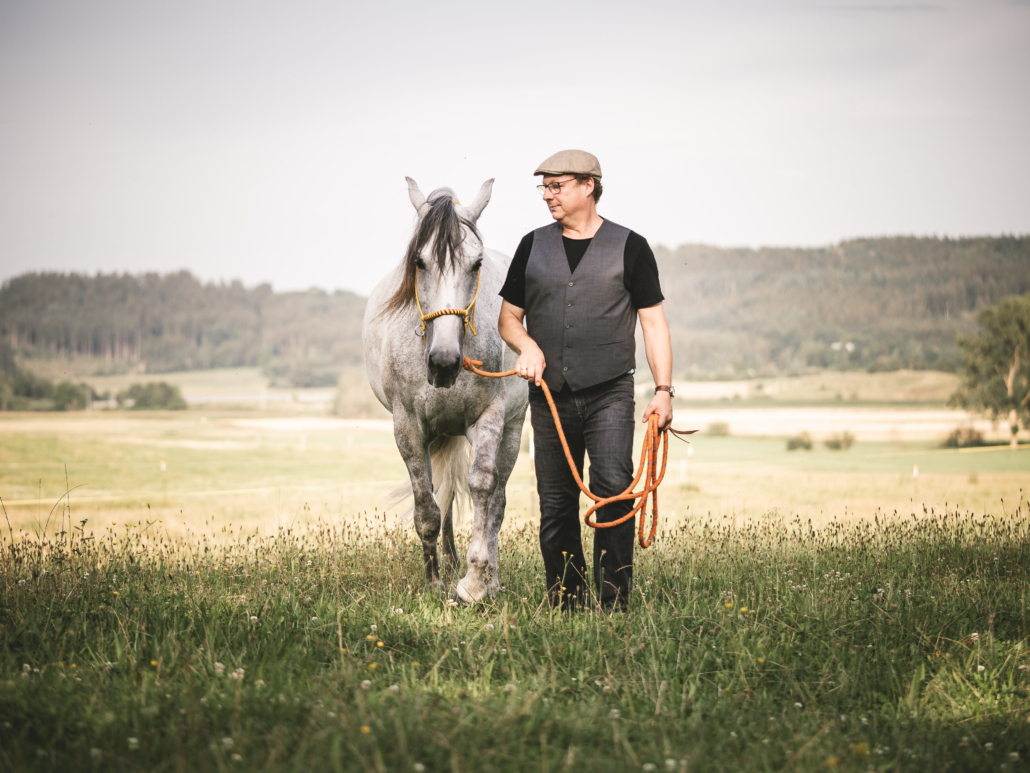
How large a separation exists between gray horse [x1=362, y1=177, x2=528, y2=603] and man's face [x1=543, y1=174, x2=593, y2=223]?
60 centimetres

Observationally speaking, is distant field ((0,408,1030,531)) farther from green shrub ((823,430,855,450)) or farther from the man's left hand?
the man's left hand

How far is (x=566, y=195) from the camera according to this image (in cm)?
423

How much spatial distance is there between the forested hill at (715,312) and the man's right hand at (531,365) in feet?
289

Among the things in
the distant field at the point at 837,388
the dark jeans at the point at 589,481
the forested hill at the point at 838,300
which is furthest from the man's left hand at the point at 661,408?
the forested hill at the point at 838,300

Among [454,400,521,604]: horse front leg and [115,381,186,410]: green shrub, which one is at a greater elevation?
[454,400,521,604]: horse front leg

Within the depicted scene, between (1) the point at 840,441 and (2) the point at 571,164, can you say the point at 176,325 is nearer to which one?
(1) the point at 840,441

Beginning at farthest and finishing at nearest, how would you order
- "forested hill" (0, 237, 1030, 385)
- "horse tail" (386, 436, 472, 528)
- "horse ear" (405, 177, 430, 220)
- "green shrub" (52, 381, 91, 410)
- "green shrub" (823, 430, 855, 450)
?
1. "forested hill" (0, 237, 1030, 385)
2. "green shrub" (52, 381, 91, 410)
3. "green shrub" (823, 430, 855, 450)
4. "horse tail" (386, 436, 472, 528)
5. "horse ear" (405, 177, 430, 220)

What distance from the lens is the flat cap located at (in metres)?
4.21

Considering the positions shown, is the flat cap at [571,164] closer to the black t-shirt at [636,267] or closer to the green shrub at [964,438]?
the black t-shirt at [636,267]

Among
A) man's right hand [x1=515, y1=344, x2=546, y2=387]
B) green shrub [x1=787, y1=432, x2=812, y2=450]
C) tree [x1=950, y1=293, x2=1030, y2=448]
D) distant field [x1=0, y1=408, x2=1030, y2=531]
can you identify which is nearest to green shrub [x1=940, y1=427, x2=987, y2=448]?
distant field [x1=0, y1=408, x2=1030, y2=531]

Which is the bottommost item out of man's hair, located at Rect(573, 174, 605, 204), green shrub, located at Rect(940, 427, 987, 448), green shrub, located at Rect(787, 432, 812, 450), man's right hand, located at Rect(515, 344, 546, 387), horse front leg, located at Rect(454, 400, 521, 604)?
green shrub, located at Rect(787, 432, 812, 450)

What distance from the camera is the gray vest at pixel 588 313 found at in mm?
4191

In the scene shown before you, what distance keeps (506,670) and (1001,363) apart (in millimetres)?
56353

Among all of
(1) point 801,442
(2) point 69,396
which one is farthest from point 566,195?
(2) point 69,396
